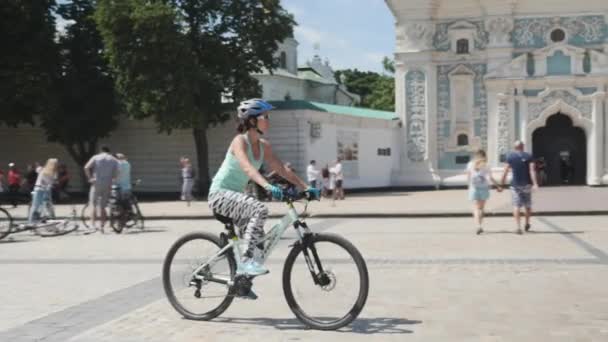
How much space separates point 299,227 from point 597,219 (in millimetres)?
14895

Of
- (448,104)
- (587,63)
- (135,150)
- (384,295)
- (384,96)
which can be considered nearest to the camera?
(384,295)

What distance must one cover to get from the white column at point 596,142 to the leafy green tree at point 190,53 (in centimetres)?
1564

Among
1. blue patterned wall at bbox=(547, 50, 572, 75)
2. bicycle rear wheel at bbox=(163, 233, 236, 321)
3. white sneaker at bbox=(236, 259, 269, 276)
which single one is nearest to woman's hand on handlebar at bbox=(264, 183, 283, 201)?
white sneaker at bbox=(236, 259, 269, 276)

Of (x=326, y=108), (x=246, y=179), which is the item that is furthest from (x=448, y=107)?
(x=246, y=179)

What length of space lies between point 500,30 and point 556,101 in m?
4.53

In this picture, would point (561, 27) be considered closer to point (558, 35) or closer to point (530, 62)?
point (558, 35)

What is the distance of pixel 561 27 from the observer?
133 feet

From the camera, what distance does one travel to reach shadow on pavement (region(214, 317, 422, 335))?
22.3 ft

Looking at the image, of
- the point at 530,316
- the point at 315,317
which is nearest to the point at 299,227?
the point at 315,317

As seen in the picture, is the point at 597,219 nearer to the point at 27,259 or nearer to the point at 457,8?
the point at 27,259

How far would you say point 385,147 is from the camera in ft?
136

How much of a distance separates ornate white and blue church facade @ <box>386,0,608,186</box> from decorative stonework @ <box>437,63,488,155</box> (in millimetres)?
51

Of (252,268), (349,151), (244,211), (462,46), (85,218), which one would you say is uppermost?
(462,46)

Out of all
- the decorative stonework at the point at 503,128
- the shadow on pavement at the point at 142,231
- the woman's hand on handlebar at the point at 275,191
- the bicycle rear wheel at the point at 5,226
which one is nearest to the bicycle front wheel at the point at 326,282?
the woman's hand on handlebar at the point at 275,191
